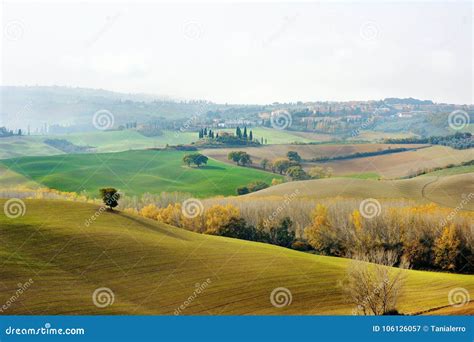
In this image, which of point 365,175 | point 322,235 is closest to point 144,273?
point 322,235

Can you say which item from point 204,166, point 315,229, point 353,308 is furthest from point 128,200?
point 353,308

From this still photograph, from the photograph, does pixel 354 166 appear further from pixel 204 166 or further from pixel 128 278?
pixel 128 278

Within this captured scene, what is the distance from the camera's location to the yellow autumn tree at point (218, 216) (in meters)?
38.6

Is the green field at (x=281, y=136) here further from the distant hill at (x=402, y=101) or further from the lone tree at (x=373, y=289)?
the lone tree at (x=373, y=289)

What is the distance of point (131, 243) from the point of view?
90.5ft

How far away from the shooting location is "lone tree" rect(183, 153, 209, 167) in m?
49.5

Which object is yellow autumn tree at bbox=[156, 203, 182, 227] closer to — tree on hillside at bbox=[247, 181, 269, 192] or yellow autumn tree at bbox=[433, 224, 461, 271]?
tree on hillside at bbox=[247, 181, 269, 192]

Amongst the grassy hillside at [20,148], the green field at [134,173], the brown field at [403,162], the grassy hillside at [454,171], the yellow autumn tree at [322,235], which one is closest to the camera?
the yellow autumn tree at [322,235]

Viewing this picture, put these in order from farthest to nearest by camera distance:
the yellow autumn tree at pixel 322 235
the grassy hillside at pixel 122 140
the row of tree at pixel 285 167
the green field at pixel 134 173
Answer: the grassy hillside at pixel 122 140 < the row of tree at pixel 285 167 < the green field at pixel 134 173 < the yellow autumn tree at pixel 322 235

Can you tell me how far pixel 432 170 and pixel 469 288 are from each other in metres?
23.5

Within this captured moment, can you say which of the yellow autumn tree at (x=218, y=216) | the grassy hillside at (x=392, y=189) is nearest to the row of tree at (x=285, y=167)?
the grassy hillside at (x=392, y=189)

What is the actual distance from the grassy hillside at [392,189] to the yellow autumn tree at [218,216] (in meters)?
4.83

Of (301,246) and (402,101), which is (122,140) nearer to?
(301,246)

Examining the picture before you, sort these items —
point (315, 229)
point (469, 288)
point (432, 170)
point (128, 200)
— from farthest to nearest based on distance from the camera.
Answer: point (432, 170), point (128, 200), point (315, 229), point (469, 288)
